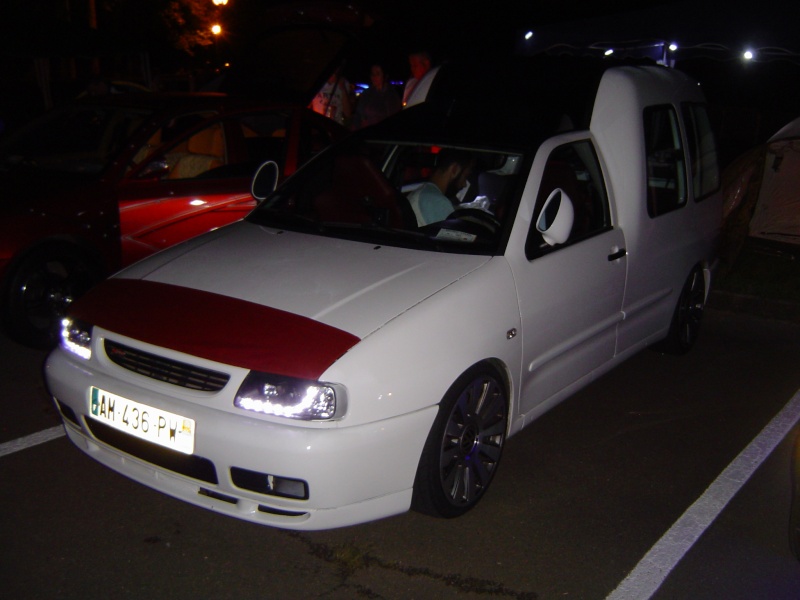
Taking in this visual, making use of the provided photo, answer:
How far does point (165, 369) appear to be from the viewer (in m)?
3.23

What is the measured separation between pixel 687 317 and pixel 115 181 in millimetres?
3775

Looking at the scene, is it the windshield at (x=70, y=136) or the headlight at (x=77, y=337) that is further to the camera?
the windshield at (x=70, y=136)

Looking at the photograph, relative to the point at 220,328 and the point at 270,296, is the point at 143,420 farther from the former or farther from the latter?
the point at 270,296

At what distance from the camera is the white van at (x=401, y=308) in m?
3.07

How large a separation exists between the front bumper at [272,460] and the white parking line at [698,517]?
0.91 metres

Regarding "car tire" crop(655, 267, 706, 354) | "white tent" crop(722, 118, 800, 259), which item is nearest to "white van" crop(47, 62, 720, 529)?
"car tire" crop(655, 267, 706, 354)

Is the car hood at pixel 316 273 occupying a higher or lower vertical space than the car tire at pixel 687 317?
higher

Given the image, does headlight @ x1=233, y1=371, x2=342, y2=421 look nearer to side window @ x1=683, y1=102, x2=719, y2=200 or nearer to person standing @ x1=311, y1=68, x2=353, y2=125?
side window @ x1=683, y1=102, x2=719, y2=200

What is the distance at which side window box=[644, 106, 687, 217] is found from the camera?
4.95m

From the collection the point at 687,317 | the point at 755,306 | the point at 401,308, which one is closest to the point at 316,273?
the point at 401,308

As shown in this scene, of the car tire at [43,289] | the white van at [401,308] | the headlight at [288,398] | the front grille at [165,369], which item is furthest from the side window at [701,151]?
the car tire at [43,289]

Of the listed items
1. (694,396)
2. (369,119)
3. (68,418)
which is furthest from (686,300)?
(369,119)

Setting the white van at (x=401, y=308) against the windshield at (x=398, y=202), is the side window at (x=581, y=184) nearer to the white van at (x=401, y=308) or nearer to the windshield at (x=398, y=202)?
the white van at (x=401, y=308)

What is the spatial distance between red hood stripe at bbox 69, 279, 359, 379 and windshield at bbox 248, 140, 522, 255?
88cm
